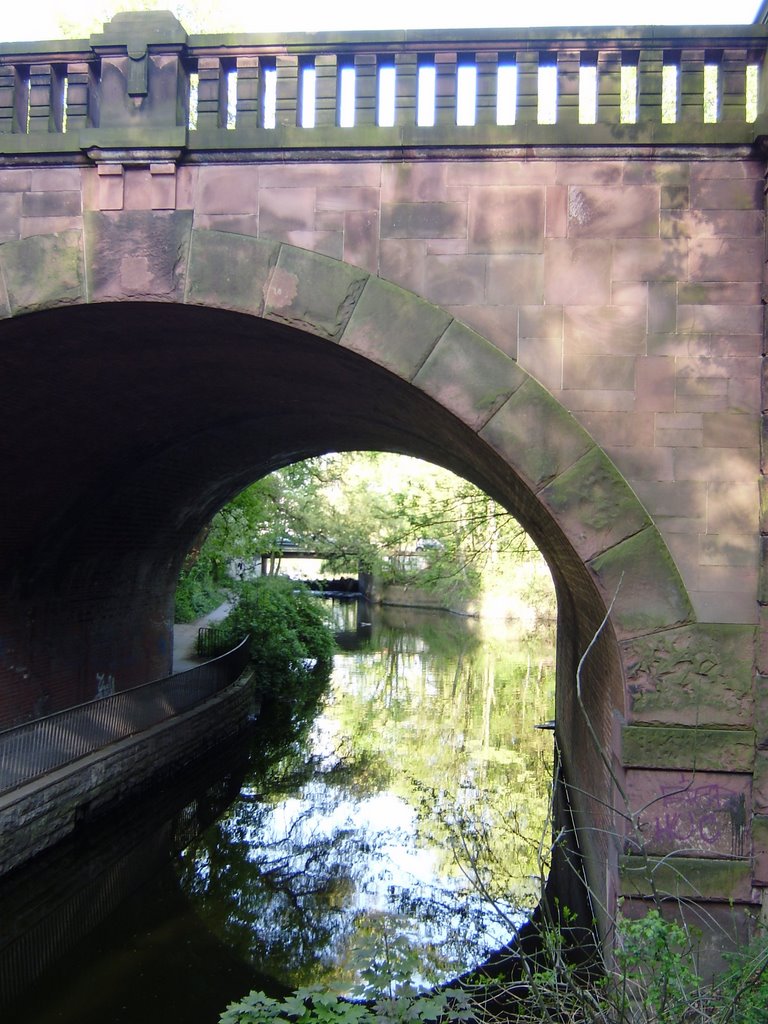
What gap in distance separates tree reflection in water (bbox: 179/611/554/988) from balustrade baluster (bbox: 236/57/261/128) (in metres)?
4.55

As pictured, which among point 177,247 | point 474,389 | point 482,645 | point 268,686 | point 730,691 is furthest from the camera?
point 482,645

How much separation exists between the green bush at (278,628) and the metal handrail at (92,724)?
4.08 m

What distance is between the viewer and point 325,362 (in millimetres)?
6773

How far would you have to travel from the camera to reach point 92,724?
1033 centimetres

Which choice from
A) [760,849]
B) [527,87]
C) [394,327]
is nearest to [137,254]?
[394,327]

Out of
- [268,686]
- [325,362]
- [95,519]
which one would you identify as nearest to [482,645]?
[268,686]

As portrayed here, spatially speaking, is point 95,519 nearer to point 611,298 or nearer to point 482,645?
point 611,298

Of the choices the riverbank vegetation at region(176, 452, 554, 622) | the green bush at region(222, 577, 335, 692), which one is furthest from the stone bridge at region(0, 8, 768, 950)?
the green bush at region(222, 577, 335, 692)

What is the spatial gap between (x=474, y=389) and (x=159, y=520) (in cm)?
864

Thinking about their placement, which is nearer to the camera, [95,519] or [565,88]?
[565,88]

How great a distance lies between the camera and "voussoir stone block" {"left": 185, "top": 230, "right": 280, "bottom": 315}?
5.62 metres

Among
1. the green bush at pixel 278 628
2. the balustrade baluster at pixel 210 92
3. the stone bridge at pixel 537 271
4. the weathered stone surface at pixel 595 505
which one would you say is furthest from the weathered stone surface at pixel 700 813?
the green bush at pixel 278 628

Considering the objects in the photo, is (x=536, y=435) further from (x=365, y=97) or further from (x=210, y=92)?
(x=210, y=92)

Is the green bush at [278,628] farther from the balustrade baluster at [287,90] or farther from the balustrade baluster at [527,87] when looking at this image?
the balustrade baluster at [527,87]
